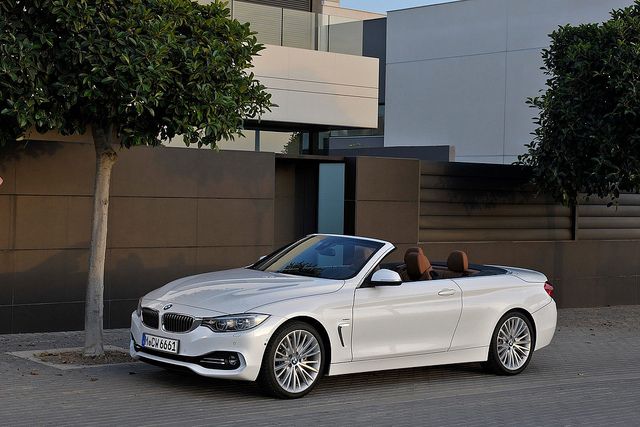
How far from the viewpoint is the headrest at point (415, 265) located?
10.7 m

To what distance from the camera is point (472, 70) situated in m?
28.7

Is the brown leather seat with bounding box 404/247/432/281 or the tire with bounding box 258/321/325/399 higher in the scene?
the brown leather seat with bounding box 404/247/432/281

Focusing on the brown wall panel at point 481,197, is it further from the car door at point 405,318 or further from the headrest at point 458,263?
the car door at point 405,318

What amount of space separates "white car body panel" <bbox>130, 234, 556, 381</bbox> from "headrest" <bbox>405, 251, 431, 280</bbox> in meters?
0.25

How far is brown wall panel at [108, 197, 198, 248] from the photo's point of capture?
13375mm

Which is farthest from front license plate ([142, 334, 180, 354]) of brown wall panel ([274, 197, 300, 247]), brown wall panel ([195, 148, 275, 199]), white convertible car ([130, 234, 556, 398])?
brown wall panel ([274, 197, 300, 247])

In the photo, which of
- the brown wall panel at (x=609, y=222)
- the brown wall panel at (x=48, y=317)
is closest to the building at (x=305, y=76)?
the brown wall panel at (x=609, y=222)

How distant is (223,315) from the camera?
898cm

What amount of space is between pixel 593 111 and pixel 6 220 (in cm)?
879

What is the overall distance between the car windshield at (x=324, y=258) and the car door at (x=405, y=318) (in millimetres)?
403

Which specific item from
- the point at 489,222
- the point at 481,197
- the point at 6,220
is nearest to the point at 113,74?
the point at 6,220

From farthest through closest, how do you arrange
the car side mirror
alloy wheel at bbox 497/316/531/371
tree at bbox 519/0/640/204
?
tree at bbox 519/0/640/204 < alloy wheel at bbox 497/316/531/371 < the car side mirror

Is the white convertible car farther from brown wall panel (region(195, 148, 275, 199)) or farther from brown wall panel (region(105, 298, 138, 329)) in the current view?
brown wall panel (region(195, 148, 275, 199))

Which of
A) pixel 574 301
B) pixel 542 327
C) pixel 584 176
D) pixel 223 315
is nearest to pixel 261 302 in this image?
pixel 223 315
